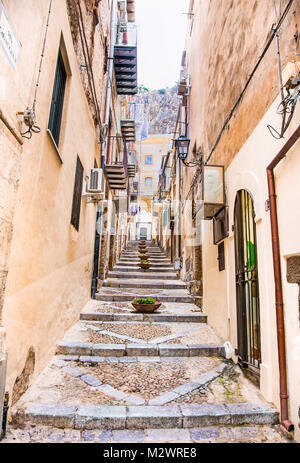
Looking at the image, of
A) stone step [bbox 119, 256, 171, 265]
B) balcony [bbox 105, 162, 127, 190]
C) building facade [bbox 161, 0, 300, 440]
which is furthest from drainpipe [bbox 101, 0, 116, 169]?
stone step [bbox 119, 256, 171, 265]

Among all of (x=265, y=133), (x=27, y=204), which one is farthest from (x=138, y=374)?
(x=265, y=133)

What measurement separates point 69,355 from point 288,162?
4066 millimetres

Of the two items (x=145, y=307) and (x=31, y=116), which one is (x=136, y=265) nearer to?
(x=145, y=307)

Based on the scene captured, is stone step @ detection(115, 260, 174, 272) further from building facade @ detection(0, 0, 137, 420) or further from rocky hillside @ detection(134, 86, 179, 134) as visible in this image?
rocky hillside @ detection(134, 86, 179, 134)

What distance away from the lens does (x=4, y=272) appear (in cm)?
268

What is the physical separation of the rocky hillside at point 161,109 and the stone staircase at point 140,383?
3419 cm

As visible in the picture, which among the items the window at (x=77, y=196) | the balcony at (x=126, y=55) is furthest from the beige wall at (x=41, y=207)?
the balcony at (x=126, y=55)

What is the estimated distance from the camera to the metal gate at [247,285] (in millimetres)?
3771

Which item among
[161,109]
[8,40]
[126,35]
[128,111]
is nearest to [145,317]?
[8,40]

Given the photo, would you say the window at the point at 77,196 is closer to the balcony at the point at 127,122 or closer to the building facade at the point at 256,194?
the building facade at the point at 256,194

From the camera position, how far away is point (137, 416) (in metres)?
2.90

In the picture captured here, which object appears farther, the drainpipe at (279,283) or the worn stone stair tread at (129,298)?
the worn stone stair tread at (129,298)

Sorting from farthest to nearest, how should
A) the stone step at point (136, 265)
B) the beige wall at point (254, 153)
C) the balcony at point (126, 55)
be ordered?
the stone step at point (136, 265), the balcony at point (126, 55), the beige wall at point (254, 153)
